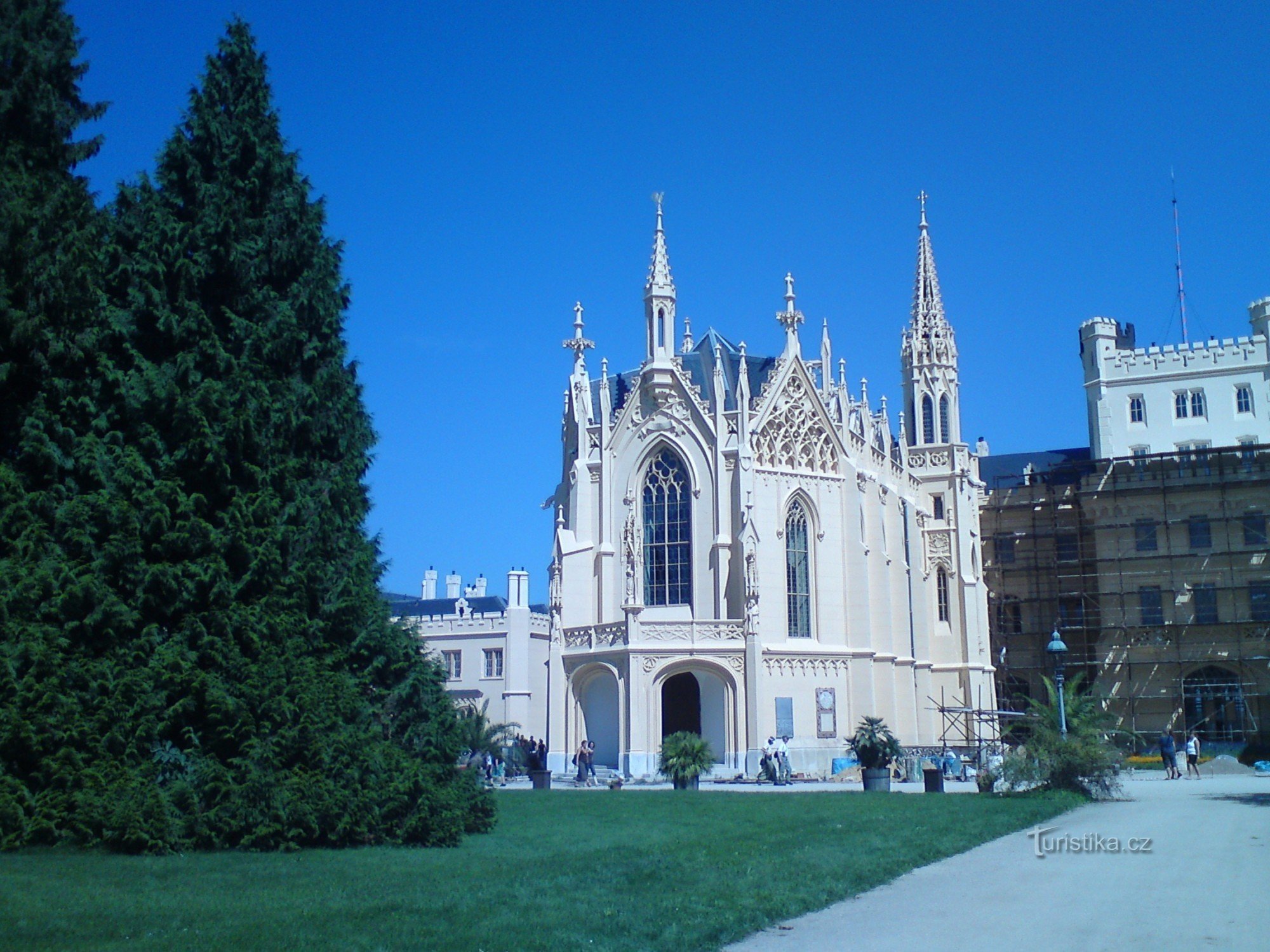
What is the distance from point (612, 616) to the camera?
44531 mm

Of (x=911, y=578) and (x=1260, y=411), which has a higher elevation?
(x=1260, y=411)

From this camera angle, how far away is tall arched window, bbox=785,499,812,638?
149 feet

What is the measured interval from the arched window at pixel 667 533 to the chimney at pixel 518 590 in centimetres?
2631

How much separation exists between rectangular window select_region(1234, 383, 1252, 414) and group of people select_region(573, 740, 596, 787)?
38618 mm

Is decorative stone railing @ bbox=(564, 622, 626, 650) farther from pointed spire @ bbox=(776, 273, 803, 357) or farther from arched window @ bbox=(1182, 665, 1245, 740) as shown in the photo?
arched window @ bbox=(1182, 665, 1245, 740)

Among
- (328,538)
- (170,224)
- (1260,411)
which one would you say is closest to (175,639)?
(328,538)

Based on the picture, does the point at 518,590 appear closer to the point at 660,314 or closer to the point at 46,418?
the point at 660,314

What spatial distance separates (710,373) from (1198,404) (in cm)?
2885

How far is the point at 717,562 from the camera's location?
4391cm

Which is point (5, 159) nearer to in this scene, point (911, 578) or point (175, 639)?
point (175, 639)

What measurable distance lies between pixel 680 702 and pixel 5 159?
31398 millimetres

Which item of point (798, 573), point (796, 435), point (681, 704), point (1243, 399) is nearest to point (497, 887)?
point (681, 704)

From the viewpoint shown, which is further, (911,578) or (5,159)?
(911,578)

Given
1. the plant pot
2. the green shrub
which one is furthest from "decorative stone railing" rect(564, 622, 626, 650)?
the green shrub
